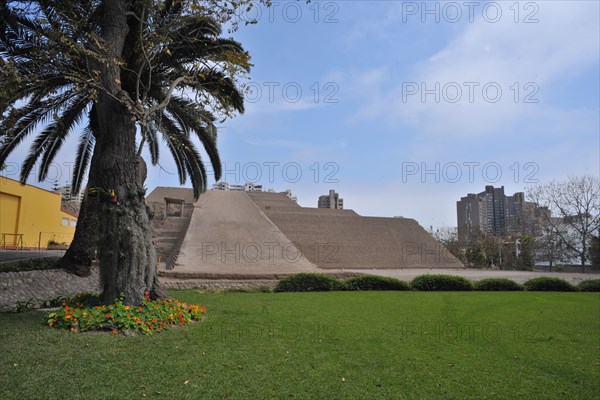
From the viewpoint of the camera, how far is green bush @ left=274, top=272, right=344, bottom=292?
1334 cm

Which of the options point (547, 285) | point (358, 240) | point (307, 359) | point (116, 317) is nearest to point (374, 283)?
point (547, 285)

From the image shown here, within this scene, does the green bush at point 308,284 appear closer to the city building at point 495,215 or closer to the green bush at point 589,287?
the green bush at point 589,287

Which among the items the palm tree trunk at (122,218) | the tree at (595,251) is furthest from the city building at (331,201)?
the palm tree trunk at (122,218)

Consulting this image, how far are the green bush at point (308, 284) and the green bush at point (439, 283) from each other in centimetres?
318

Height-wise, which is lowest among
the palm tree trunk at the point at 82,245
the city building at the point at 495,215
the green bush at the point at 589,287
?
the green bush at the point at 589,287

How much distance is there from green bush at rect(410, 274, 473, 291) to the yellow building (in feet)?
61.8

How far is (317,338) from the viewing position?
6.16 metres

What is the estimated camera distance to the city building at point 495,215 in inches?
1383

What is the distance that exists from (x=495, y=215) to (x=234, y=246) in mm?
28202

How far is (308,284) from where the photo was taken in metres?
13.6

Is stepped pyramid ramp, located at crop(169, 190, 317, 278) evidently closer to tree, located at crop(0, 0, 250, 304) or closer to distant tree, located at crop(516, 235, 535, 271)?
tree, located at crop(0, 0, 250, 304)

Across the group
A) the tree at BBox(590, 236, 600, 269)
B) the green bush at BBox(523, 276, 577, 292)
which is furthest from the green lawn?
the tree at BBox(590, 236, 600, 269)

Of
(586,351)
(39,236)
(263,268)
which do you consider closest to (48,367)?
(586,351)

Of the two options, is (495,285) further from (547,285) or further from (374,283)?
(374,283)
